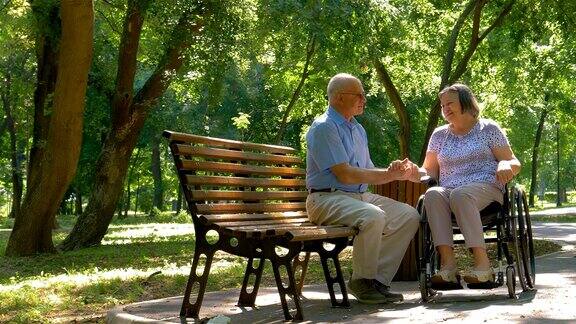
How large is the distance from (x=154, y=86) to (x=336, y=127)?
473 inches

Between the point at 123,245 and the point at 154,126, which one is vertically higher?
the point at 154,126

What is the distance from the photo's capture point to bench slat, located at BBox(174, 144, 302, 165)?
5982 millimetres

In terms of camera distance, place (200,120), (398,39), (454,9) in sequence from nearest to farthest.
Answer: (398,39) < (454,9) < (200,120)

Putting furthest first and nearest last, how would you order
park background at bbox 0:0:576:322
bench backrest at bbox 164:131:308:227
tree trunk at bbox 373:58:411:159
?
1. tree trunk at bbox 373:58:411:159
2. park background at bbox 0:0:576:322
3. bench backrest at bbox 164:131:308:227

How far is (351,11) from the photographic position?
1580 centimetres

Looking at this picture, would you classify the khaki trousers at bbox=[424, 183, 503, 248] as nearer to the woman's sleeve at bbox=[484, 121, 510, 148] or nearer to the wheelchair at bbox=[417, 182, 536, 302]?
the wheelchair at bbox=[417, 182, 536, 302]

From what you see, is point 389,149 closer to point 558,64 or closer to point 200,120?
point 200,120

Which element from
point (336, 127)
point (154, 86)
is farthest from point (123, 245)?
point (336, 127)

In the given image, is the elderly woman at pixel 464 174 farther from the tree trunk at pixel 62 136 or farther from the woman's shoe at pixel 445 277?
the tree trunk at pixel 62 136

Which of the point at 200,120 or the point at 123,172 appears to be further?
the point at 200,120

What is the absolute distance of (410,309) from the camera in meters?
6.05

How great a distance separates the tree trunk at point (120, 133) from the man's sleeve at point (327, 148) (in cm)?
1127

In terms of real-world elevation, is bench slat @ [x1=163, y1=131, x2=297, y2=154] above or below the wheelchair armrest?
above

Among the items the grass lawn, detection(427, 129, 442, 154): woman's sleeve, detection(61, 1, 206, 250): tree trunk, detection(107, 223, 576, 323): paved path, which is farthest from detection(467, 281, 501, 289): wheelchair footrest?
detection(61, 1, 206, 250): tree trunk
